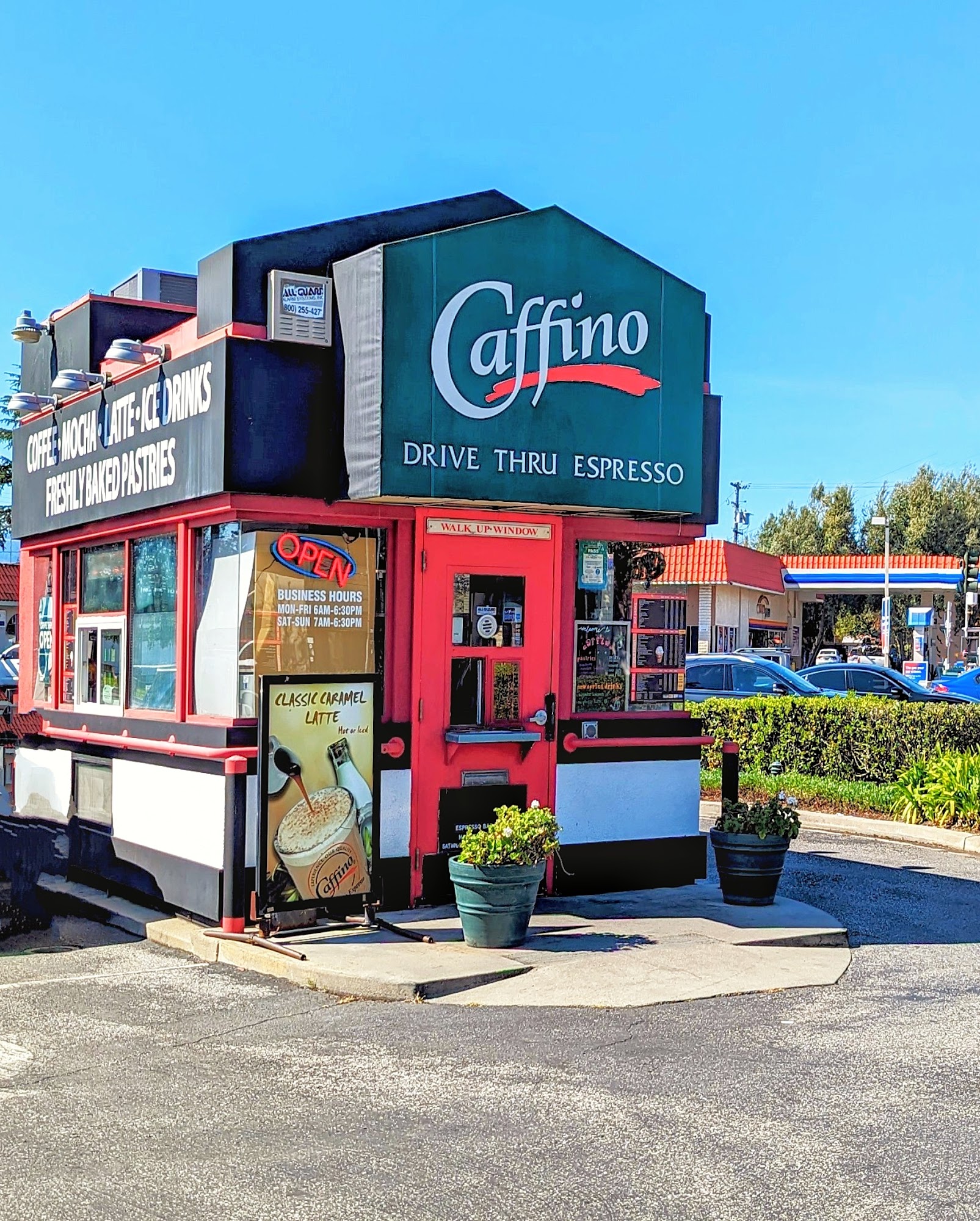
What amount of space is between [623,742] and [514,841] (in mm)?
2171

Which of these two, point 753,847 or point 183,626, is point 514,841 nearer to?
point 753,847

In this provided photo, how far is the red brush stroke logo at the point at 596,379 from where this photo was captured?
9.43 metres

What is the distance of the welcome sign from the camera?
29.8 feet

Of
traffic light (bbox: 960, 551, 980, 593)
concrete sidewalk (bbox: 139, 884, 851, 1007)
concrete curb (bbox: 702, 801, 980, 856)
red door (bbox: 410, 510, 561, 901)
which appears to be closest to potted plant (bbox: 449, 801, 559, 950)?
concrete sidewalk (bbox: 139, 884, 851, 1007)

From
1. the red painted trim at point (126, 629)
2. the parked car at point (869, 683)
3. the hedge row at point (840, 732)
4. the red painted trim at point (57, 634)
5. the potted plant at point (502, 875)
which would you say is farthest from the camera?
the parked car at point (869, 683)

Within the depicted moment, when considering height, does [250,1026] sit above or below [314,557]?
below

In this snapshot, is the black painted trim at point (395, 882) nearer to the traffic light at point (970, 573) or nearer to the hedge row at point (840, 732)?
the hedge row at point (840, 732)

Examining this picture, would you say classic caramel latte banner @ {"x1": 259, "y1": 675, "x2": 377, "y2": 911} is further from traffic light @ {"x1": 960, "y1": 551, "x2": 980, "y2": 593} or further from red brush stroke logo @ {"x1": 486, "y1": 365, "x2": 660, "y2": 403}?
traffic light @ {"x1": 960, "y1": 551, "x2": 980, "y2": 593}

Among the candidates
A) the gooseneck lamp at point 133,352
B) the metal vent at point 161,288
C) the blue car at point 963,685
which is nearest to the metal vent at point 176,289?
the metal vent at point 161,288

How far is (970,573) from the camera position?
27.7 m

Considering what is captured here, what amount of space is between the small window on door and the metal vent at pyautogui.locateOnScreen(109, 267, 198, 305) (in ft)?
13.9

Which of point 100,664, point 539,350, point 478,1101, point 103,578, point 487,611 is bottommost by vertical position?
point 478,1101

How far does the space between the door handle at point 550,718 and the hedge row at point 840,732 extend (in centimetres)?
634

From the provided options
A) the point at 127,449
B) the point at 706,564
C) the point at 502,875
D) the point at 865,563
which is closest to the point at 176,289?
the point at 127,449
